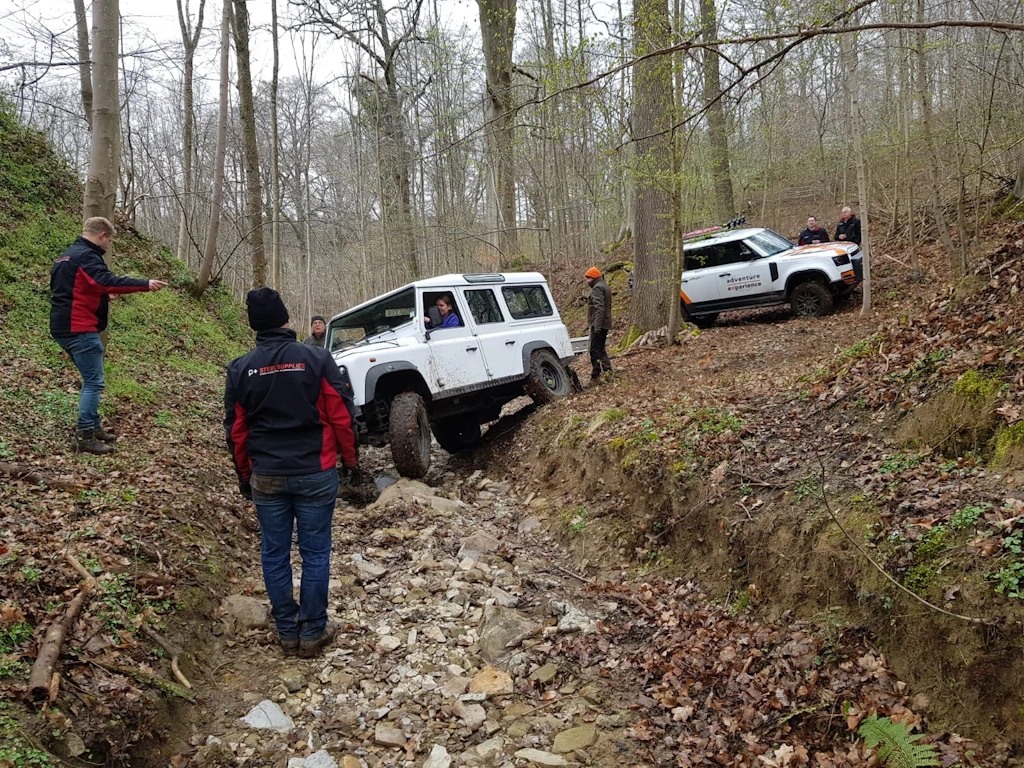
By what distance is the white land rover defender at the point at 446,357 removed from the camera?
706cm

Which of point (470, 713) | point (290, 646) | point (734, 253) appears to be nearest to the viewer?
point (470, 713)

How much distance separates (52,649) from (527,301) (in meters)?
7.30

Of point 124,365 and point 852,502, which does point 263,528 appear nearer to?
point 852,502

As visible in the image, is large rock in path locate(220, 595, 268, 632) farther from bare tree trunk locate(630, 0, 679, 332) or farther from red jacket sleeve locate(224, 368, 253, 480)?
bare tree trunk locate(630, 0, 679, 332)

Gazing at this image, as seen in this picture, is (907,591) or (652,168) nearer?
(907,591)

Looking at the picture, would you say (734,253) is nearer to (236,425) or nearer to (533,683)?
(533,683)

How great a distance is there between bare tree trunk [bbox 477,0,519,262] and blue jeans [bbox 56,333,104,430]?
992 centimetres

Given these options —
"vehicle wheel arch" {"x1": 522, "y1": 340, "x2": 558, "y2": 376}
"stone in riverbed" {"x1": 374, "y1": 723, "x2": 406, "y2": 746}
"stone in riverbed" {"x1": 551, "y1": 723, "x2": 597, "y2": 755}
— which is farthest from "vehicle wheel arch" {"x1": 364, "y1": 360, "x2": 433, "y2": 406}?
"stone in riverbed" {"x1": 551, "y1": 723, "x2": 597, "y2": 755}

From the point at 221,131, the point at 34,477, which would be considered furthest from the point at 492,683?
the point at 221,131

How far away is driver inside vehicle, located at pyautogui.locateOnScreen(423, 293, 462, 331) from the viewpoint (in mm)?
7900

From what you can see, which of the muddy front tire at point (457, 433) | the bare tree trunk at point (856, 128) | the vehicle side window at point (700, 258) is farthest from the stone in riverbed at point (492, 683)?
the vehicle side window at point (700, 258)

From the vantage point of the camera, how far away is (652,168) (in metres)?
9.52

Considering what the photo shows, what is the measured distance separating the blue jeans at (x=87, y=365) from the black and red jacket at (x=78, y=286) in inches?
3.2

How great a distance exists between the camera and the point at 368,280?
2736cm
